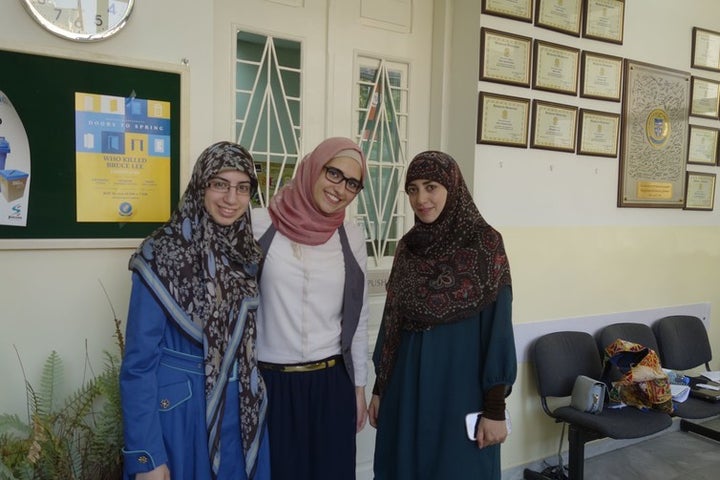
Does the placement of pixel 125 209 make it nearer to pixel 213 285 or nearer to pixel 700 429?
pixel 213 285

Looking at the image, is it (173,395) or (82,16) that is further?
(82,16)

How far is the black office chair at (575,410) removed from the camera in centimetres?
222

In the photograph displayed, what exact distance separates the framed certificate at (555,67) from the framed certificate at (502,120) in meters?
0.16

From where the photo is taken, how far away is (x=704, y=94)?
10.3 ft

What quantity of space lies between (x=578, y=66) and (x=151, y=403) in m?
2.49

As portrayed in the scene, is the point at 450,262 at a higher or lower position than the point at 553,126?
lower

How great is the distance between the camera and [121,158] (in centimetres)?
161

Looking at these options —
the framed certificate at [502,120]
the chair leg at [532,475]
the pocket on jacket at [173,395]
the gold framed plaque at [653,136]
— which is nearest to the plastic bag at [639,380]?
the chair leg at [532,475]

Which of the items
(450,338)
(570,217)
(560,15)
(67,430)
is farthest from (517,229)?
(67,430)

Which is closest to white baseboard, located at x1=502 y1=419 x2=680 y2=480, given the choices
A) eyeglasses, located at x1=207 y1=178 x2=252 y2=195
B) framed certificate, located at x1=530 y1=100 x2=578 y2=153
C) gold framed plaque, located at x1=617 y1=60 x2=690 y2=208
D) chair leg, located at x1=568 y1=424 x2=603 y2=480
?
chair leg, located at x1=568 y1=424 x2=603 y2=480

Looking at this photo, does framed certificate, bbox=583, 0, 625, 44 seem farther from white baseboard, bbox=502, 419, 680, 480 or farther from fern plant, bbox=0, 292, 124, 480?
fern plant, bbox=0, 292, 124, 480

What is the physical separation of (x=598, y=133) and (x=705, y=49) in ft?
3.66

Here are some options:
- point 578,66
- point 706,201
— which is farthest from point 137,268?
point 706,201

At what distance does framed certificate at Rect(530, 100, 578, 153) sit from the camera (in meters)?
2.46
